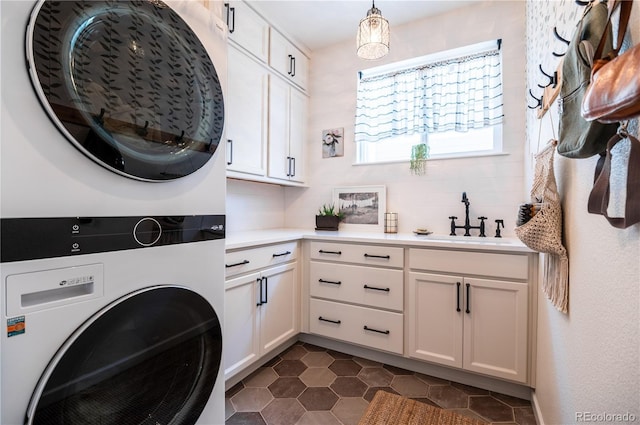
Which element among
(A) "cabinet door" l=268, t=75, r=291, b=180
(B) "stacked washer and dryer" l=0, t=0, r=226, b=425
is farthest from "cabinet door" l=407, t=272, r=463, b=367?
(A) "cabinet door" l=268, t=75, r=291, b=180

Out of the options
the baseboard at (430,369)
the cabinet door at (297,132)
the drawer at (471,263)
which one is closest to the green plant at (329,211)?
the cabinet door at (297,132)

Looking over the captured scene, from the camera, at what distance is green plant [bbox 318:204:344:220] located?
2.63 m

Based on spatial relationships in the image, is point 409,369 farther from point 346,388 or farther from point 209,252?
point 209,252

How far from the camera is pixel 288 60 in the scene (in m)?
2.62

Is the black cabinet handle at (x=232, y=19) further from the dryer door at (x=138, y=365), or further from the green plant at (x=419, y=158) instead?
the dryer door at (x=138, y=365)

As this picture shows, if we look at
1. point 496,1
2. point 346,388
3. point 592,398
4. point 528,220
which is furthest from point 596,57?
point 496,1

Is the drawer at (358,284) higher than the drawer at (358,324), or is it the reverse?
the drawer at (358,284)

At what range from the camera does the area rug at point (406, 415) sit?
878 millimetres

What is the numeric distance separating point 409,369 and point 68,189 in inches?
81.8

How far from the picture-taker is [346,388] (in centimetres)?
177

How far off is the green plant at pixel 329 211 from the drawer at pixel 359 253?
51cm

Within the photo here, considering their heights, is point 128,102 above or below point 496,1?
below

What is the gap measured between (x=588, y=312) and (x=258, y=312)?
1.59 metres

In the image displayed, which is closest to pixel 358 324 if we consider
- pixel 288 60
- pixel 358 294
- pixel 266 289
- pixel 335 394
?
pixel 358 294
